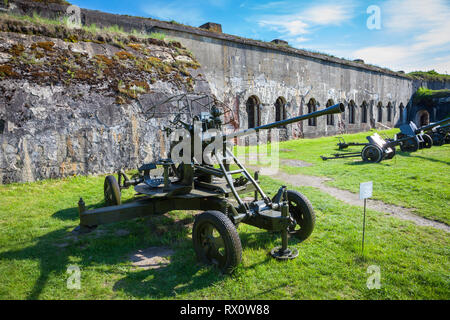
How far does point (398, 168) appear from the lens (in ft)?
29.8

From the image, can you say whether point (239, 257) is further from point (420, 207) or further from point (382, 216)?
point (420, 207)

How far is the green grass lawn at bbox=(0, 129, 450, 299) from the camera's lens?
3090mm

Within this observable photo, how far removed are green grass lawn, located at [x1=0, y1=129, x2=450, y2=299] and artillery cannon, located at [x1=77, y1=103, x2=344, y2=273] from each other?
26 centimetres

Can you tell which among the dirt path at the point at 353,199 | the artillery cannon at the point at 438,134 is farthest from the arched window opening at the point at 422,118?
the dirt path at the point at 353,199

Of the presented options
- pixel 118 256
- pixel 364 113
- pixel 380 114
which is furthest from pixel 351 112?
pixel 118 256

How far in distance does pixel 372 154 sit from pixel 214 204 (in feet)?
26.4

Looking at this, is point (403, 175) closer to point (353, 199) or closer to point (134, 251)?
point (353, 199)

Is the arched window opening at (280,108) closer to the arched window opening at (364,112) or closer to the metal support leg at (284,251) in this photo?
the arched window opening at (364,112)

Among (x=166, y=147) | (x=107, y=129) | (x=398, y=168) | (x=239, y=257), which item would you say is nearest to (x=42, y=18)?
(x=107, y=129)

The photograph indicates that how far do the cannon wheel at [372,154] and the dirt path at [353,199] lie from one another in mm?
3072

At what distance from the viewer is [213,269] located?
347 cm

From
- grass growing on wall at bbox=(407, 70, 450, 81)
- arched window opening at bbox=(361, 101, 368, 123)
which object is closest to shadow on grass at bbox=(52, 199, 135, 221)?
arched window opening at bbox=(361, 101, 368, 123)

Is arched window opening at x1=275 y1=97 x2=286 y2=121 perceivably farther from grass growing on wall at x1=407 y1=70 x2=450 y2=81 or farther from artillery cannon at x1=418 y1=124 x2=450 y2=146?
grass growing on wall at x1=407 y1=70 x2=450 y2=81
